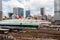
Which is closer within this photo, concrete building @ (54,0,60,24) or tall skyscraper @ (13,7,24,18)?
concrete building @ (54,0,60,24)

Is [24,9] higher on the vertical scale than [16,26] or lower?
higher

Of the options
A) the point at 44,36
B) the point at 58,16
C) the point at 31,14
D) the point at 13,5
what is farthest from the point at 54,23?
the point at 13,5

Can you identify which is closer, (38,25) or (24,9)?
Result: (38,25)

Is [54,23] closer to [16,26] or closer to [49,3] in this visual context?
[49,3]

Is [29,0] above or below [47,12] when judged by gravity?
above

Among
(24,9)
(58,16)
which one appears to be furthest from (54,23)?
(24,9)

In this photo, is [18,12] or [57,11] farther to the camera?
[18,12]

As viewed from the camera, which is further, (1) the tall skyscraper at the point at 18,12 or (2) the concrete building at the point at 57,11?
(1) the tall skyscraper at the point at 18,12

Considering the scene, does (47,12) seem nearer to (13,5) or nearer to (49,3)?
(49,3)

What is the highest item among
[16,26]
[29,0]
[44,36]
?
[29,0]
